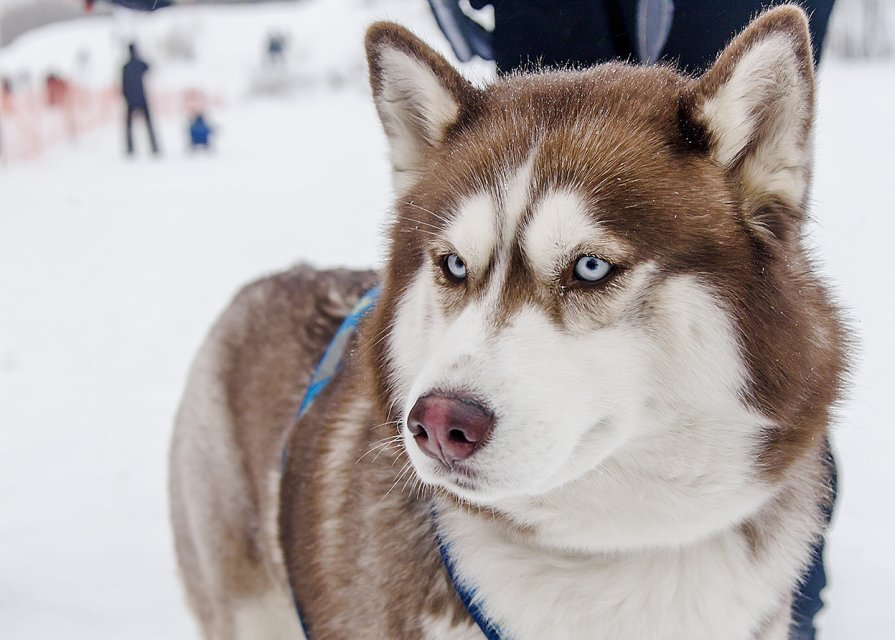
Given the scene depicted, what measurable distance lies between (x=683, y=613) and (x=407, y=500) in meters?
0.60

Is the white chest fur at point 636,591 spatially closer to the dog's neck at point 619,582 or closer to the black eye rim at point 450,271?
the dog's neck at point 619,582

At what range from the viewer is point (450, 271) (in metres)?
1.61

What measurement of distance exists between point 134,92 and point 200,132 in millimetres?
1330

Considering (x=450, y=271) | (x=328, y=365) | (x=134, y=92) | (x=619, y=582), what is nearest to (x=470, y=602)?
(x=619, y=582)

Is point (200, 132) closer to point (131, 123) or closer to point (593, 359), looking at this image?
point (131, 123)

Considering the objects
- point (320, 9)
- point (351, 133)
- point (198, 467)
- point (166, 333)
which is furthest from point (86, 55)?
point (198, 467)

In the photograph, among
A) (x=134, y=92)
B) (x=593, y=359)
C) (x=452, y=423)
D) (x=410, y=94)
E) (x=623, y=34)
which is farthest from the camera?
(x=134, y=92)

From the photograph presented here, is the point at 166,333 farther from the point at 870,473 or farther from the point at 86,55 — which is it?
the point at 86,55

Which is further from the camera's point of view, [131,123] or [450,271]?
→ [131,123]

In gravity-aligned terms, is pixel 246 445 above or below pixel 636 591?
below

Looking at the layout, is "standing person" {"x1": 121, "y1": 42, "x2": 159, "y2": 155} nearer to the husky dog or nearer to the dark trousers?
the dark trousers

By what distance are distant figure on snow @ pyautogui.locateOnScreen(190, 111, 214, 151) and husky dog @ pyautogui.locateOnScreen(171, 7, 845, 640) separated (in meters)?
15.2

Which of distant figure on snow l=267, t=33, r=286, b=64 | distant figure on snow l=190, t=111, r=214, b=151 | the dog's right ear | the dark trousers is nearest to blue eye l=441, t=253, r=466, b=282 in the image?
the dog's right ear

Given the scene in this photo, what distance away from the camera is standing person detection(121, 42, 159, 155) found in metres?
15.4
